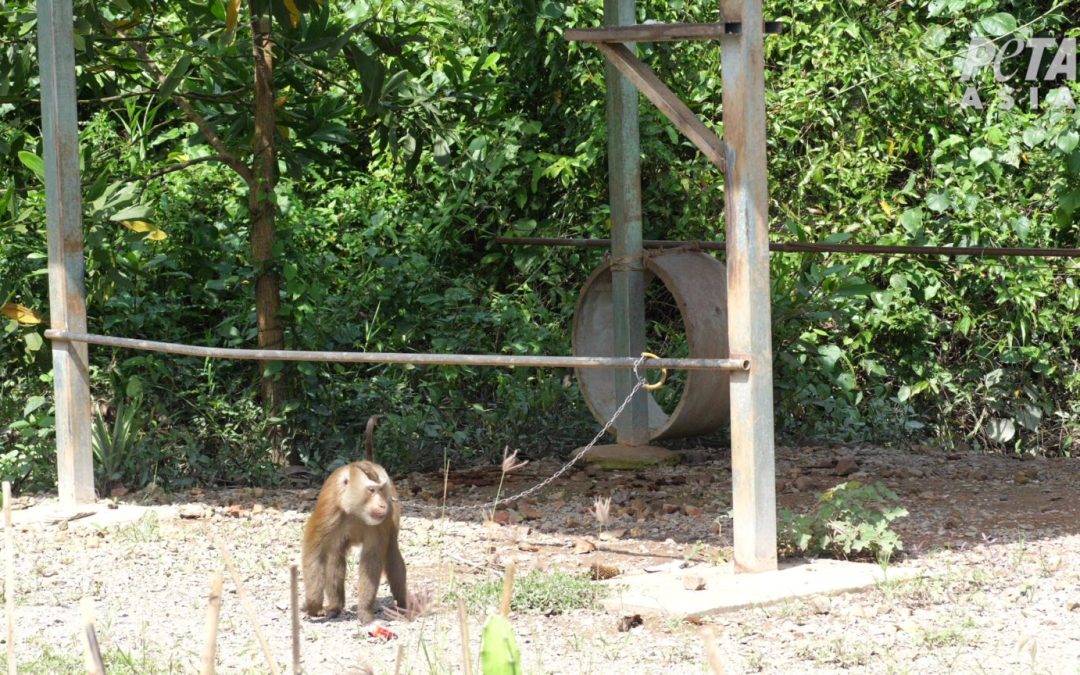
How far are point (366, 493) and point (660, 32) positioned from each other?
6.69ft

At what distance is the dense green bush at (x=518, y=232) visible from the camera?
742cm

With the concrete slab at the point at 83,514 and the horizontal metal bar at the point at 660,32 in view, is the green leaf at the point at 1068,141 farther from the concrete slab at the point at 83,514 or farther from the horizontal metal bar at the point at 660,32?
the concrete slab at the point at 83,514

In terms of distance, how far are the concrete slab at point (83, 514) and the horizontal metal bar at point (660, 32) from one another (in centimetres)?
297

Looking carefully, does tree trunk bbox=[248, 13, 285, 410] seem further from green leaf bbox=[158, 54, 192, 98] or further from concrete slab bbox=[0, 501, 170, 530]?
concrete slab bbox=[0, 501, 170, 530]

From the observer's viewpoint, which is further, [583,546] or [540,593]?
[583,546]

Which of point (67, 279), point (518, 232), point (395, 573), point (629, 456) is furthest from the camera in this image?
point (518, 232)

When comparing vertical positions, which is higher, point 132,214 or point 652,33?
point 652,33

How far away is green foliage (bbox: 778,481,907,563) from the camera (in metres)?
5.05

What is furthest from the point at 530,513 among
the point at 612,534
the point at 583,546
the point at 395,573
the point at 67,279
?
the point at 67,279

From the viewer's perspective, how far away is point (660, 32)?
16.5 feet

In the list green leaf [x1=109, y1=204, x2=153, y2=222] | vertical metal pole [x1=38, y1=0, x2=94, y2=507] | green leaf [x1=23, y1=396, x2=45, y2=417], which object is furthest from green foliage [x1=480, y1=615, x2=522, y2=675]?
green leaf [x1=23, y1=396, x2=45, y2=417]

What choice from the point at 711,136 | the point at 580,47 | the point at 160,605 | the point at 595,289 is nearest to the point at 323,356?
the point at 160,605

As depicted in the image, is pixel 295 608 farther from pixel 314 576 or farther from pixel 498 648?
pixel 314 576

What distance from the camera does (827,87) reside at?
917 cm
